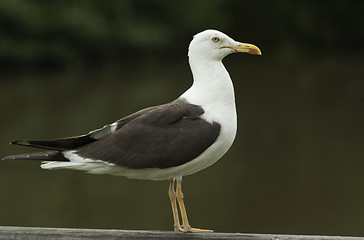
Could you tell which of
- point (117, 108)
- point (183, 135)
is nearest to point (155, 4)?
point (117, 108)

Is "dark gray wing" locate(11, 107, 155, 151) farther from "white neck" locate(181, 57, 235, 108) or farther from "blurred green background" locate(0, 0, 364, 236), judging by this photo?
"blurred green background" locate(0, 0, 364, 236)

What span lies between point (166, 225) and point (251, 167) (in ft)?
10.1

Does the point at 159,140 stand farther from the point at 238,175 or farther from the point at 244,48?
the point at 238,175

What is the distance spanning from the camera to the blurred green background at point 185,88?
9516mm

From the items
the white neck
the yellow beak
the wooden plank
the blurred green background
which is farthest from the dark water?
the wooden plank

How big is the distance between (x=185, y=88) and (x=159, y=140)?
17.0 metres

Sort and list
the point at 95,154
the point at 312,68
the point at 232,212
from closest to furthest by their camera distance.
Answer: the point at 95,154 → the point at 232,212 → the point at 312,68

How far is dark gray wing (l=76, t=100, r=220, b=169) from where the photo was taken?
327 cm

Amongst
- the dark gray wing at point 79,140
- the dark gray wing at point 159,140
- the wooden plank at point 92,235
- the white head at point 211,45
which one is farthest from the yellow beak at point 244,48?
the wooden plank at point 92,235

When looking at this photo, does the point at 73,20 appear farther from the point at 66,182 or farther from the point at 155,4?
the point at 66,182

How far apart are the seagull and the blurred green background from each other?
5474 millimetres

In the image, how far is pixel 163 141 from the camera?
331 centimetres

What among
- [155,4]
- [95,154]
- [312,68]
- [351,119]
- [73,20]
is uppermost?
[155,4]

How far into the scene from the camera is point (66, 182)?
11.1 metres
